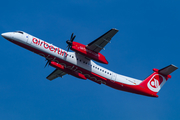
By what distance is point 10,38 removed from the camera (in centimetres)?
2875

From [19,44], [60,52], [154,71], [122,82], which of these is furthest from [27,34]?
[154,71]

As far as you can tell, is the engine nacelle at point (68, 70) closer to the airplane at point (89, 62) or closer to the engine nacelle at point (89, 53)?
the airplane at point (89, 62)

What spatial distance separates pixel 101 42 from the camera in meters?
29.3

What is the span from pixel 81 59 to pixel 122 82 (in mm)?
6551

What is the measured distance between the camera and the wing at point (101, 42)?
28.0m

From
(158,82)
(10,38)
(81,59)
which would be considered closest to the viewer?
(10,38)

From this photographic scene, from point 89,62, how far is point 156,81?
414 inches

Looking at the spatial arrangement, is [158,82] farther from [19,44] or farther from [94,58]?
[19,44]

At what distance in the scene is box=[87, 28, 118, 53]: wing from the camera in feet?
91.9

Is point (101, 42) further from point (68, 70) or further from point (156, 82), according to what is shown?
point (156, 82)

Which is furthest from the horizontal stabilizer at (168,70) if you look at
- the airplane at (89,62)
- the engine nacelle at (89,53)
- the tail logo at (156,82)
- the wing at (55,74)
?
the wing at (55,74)

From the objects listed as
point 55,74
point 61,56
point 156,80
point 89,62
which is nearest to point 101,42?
point 89,62

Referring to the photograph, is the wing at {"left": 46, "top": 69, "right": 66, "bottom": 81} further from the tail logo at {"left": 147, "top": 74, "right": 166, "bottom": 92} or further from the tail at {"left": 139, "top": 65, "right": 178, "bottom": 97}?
the tail logo at {"left": 147, "top": 74, "right": 166, "bottom": 92}

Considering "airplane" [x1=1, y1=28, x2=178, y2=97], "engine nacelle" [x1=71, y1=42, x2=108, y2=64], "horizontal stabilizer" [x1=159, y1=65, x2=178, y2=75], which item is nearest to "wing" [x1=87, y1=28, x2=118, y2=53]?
"airplane" [x1=1, y1=28, x2=178, y2=97]
